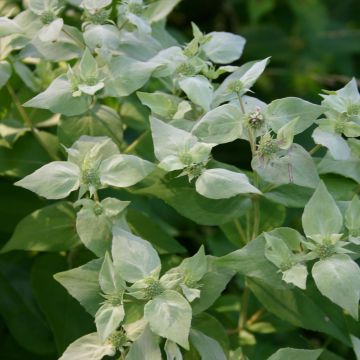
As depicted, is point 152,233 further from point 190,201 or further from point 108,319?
point 108,319

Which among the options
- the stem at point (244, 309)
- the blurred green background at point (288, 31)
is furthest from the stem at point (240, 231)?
the blurred green background at point (288, 31)

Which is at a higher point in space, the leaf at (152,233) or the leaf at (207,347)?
the leaf at (152,233)

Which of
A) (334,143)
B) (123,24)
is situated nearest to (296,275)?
(334,143)

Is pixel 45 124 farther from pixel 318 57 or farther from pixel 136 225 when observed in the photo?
pixel 318 57

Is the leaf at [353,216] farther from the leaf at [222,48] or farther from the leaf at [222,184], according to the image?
the leaf at [222,48]

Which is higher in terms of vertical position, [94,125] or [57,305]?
[94,125]

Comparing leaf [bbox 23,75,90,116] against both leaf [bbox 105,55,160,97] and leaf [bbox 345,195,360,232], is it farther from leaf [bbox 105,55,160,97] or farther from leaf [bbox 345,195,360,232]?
leaf [bbox 345,195,360,232]
